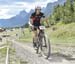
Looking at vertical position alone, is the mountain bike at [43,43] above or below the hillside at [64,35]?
above

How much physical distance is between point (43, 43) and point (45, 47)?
353mm

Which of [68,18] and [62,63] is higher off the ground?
[62,63]

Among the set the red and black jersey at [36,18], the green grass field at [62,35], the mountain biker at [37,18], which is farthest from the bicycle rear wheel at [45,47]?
the green grass field at [62,35]

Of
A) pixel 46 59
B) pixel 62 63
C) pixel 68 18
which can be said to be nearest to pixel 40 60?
pixel 46 59

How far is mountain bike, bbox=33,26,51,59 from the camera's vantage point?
16359 mm

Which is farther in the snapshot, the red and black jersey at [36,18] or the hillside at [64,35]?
the hillside at [64,35]

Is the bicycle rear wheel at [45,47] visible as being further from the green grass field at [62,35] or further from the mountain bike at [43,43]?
the green grass field at [62,35]

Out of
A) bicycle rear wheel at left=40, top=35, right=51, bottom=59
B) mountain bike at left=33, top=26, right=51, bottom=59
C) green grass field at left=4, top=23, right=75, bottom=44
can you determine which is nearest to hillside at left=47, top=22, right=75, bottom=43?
green grass field at left=4, top=23, right=75, bottom=44

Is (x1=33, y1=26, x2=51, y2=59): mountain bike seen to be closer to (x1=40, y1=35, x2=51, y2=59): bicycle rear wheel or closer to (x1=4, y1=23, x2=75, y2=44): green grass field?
(x1=40, y1=35, x2=51, y2=59): bicycle rear wheel

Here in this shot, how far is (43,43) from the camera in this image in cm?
1698

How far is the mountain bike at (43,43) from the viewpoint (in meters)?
16.4

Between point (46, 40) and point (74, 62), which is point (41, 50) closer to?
point (46, 40)

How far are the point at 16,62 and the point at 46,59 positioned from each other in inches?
55.6

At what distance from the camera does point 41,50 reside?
17375 millimetres
